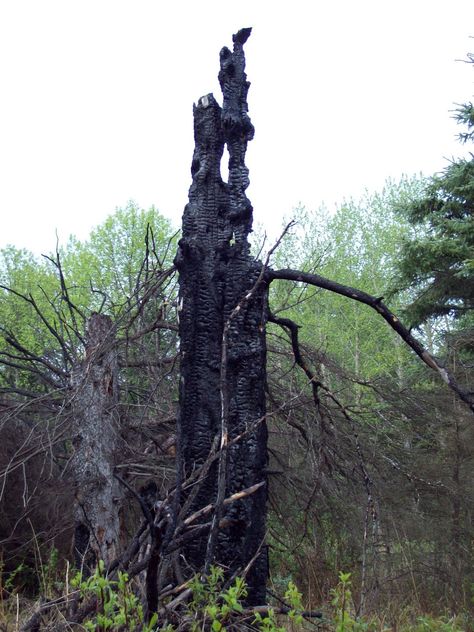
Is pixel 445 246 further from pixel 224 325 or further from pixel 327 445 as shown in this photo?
pixel 224 325

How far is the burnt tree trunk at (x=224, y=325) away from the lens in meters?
5.73

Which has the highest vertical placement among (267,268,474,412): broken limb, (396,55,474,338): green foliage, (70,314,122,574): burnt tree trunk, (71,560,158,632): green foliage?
(396,55,474,338): green foliage

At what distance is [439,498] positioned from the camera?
10.4m

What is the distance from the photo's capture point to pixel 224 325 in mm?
5758

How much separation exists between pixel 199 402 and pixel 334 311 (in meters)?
21.5

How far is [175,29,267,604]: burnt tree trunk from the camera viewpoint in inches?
226

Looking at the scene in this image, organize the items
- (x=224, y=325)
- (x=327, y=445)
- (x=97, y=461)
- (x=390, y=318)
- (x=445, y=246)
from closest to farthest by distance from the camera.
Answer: (x=224, y=325) < (x=390, y=318) < (x=327, y=445) < (x=97, y=461) < (x=445, y=246)

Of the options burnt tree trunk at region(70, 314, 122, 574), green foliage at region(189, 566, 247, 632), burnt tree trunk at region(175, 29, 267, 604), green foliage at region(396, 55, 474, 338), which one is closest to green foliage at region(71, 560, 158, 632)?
green foliage at region(189, 566, 247, 632)

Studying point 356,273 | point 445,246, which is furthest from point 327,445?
point 356,273

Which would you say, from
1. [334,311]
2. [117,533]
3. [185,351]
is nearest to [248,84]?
[185,351]

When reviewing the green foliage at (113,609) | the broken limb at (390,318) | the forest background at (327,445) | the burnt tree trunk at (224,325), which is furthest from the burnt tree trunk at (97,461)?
the green foliage at (113,609)

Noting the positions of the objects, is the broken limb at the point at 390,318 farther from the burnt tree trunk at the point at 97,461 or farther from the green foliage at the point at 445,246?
the green foliage at the point at 445,246

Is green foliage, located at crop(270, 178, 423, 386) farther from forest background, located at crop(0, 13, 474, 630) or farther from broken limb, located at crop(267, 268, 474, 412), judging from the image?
broken limb, located at crop(267, 268, 474, 412)

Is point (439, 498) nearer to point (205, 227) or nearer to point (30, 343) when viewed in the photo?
point (205, 227)
